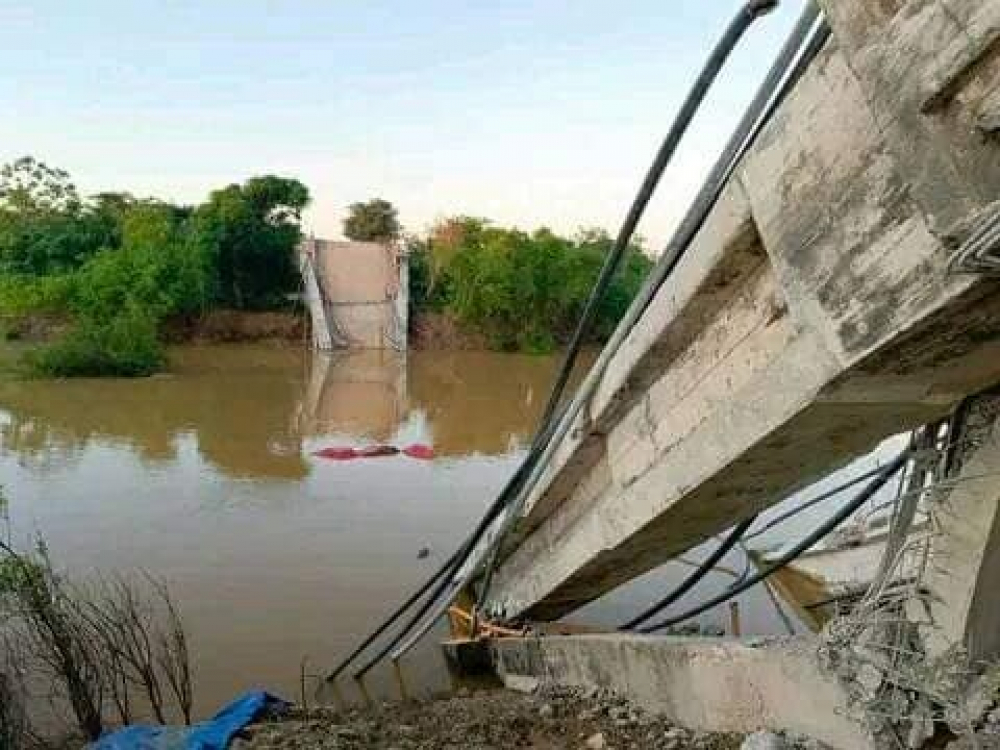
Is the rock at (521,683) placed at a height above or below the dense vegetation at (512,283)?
below

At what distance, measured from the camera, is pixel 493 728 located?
369cm

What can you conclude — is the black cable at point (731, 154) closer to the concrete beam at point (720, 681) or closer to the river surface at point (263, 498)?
the concrete beam at point (720, 681)

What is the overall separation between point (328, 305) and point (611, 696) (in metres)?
26.0

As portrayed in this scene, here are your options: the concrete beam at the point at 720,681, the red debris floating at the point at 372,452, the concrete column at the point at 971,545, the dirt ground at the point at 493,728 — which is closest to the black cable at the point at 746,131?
the concrete column at the point at 971,545

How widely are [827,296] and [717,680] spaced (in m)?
1.56

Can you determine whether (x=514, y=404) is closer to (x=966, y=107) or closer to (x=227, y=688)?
(x=227, y=688)

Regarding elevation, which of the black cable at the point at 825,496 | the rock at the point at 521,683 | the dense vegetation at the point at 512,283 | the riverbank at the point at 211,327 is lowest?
the rock at the point at 521,683

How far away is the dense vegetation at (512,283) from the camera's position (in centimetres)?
3028

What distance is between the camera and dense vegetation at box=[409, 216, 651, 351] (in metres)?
30.3

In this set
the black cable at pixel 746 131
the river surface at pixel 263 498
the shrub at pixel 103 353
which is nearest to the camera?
the black cable at pixel 746 131

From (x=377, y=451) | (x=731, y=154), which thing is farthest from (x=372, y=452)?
(x=731, y=154)

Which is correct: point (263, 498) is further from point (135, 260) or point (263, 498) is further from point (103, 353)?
point (135, 260)

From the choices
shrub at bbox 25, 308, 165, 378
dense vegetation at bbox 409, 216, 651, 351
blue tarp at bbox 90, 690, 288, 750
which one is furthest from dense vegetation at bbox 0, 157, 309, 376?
blue tarp at bbox 90, 690, 288, 750

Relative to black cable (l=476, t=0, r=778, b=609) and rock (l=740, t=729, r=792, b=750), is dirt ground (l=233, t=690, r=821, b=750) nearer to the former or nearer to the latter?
rock (l=740, t=729, r=792, b=750)
